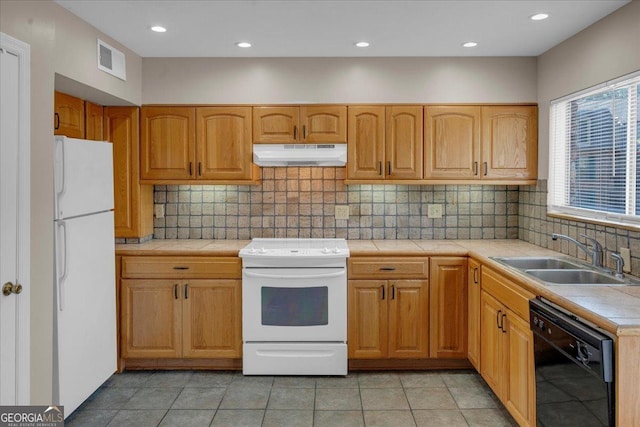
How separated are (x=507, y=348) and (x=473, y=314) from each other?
24.9 inches

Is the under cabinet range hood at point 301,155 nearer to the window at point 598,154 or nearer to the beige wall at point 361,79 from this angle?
the beige wall at point 361,79

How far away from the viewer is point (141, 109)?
3721mm

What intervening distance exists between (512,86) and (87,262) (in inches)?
129

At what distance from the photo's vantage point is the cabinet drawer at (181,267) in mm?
3439

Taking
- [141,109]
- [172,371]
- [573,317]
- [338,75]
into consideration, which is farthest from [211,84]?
[573,317]

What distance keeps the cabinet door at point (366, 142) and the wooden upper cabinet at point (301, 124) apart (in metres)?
0.08

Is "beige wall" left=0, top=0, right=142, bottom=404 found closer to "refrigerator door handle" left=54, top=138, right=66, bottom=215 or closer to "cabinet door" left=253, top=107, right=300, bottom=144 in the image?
"refrigerator door handle" left=54, top=138, right=66, bottom=215

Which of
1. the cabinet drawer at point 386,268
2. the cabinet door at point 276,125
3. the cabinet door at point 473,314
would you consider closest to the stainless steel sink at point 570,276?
the cabinet door at point 473,314

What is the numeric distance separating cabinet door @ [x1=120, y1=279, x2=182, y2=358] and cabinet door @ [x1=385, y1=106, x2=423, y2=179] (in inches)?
74.3

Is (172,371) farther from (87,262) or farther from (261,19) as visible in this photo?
(261,19)

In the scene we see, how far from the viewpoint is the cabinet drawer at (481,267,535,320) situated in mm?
2432

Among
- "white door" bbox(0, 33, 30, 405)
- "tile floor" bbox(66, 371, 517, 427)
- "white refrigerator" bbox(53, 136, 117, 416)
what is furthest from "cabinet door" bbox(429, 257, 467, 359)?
"white door" bbox(0, 33, 30, 405)

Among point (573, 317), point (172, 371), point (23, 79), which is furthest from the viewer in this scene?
point (172, 371)

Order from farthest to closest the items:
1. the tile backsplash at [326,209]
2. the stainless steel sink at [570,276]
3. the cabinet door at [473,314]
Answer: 1. the tile backsplash at [326,209]
2. the cabinet door at [473,314]
3. the stainless steel sink at [570,276]
